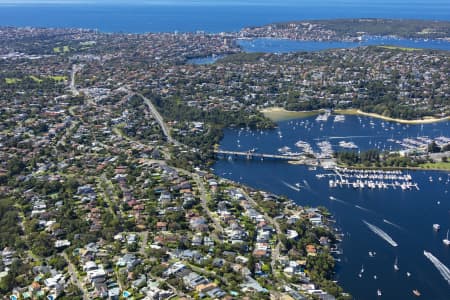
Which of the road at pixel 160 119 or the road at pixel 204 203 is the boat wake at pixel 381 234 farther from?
the road at pixel 160 119

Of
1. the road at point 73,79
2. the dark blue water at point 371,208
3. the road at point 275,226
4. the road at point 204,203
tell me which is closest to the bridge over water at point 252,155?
the dark blue water at point 371,208

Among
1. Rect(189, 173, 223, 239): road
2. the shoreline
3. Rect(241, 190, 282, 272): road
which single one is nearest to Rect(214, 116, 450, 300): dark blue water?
the shoreline

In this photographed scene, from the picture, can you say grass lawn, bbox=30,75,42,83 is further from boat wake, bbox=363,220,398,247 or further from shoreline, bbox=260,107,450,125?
boat wake, bbox=363,220,398,247

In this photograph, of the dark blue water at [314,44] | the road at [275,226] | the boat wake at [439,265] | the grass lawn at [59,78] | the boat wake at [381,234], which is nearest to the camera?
the boat wake at [439,265]

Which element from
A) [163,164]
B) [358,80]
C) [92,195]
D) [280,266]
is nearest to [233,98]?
[358,80]

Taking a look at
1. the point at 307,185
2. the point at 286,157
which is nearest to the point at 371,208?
the point at 307,185

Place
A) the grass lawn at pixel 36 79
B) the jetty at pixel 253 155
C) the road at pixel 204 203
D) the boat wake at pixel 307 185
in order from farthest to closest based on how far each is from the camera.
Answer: the grass lawn at pixel 36 79
the jetty at pixel 253 155
the boat wake at pixel 307 185
the road at pixel 204 203
